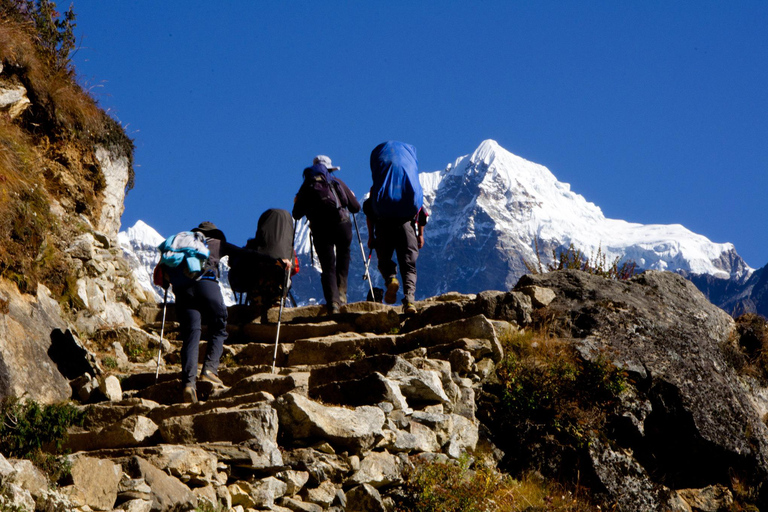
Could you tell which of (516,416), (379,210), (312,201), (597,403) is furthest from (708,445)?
(312,201)

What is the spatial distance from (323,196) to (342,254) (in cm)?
81

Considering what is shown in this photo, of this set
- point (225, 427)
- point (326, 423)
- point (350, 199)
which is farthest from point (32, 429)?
point (350, 199)

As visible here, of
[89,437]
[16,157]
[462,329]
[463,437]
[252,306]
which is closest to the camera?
[89,437]

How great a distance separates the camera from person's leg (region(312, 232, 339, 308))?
10.4 m

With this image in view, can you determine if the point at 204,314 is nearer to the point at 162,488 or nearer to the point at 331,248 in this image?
the point at 331,248

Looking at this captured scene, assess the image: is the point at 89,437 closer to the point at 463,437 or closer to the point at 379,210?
the point at 463,437

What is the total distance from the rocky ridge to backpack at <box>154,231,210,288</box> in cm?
101

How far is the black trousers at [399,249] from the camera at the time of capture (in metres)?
10.0


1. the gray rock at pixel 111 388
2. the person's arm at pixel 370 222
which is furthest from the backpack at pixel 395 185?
the gray rock at pixel 111 388

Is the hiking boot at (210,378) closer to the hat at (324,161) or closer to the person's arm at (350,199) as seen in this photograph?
the person's arm at (350,199)

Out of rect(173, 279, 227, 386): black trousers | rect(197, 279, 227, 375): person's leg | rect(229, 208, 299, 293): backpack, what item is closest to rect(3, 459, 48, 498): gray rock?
rect(173, 279, 227, 386): black trousers

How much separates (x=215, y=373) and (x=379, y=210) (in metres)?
3.10

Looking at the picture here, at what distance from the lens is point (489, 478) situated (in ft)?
22.1

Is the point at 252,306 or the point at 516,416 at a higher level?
the point at 252,306
